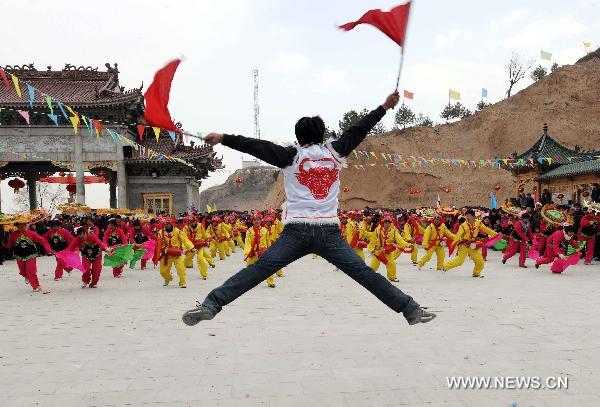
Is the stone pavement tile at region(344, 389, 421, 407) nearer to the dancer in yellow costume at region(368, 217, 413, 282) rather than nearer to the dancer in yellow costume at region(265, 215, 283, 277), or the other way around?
the dancer in yellow costume at region(265, 215, 283, 277)

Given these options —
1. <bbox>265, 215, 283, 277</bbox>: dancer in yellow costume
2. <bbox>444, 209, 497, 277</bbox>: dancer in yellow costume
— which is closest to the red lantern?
<bbox>265, 215, 283, 277</bbox>: dancer in yellow costume

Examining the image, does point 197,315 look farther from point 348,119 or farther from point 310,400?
point 348,119

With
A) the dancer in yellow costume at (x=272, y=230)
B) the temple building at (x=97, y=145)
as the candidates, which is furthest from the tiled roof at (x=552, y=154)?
the dancer in yellow costume at (x=272, y=230)

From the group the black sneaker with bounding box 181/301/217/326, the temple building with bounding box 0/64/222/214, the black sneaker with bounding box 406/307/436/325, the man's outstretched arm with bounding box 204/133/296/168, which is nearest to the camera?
the black sneaker with bounding box 181/301/217/326

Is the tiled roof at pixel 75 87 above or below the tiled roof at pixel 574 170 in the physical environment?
above

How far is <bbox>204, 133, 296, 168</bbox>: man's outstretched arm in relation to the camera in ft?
11.5

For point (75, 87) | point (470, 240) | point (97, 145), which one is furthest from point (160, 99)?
point (75, 87)

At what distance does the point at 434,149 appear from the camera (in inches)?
2222

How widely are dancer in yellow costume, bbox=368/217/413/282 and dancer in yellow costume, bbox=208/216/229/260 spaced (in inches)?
250

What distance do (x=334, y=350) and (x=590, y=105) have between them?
5948 centimetres

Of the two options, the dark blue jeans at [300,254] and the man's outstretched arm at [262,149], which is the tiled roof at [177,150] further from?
the dark blue jeans at [300,254]

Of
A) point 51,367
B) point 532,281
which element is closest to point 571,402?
point 51,367

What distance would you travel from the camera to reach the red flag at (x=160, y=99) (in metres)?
3.59

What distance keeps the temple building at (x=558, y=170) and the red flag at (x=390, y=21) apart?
21203mm
